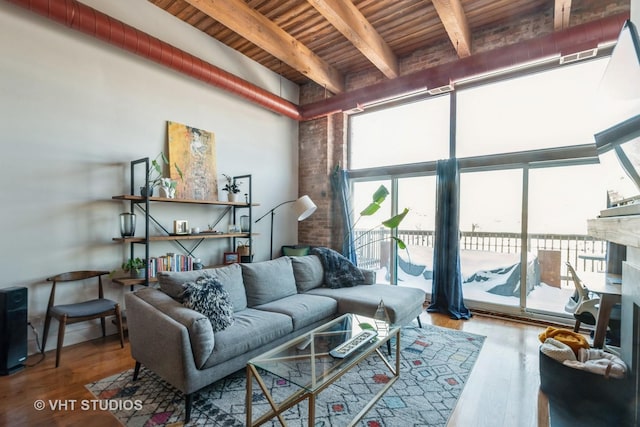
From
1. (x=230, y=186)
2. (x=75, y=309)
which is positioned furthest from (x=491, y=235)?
(x=75, y=309)

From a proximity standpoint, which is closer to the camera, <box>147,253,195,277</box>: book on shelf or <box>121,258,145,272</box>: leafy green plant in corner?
<box>121,258,145,272</box>: leafy green plant in corner

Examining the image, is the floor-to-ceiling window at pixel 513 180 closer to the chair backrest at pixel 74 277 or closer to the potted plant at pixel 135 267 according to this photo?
the potted plant at pixel 135 267

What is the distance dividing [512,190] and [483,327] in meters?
1.84

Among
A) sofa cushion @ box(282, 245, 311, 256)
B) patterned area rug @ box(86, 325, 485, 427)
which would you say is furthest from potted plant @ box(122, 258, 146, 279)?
sofa cushion @ box(282, 245, 311, 256)

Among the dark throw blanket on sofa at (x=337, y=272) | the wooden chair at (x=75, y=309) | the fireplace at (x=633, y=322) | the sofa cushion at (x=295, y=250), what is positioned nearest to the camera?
the fireplace at (x=633, y=322)

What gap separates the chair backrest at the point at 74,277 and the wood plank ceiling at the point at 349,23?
9.61 ft

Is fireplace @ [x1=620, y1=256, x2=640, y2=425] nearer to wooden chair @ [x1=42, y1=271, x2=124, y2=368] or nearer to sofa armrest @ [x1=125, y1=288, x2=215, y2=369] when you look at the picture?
sofa armrest @ [x1=125, y1=288, x2=215, y2=369]

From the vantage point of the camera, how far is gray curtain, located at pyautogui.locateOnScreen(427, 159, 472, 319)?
411 cm

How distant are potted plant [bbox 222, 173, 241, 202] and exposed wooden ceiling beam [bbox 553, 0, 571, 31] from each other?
4245mm

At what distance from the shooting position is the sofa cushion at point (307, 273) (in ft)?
11.6

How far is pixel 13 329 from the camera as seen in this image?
2.44 metres

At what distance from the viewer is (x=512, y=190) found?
4043 mm

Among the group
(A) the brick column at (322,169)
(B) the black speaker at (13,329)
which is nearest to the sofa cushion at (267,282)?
(B) the black speaker at (13,329)

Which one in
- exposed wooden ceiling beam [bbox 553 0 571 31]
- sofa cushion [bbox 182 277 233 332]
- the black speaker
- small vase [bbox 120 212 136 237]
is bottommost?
the black speaker
